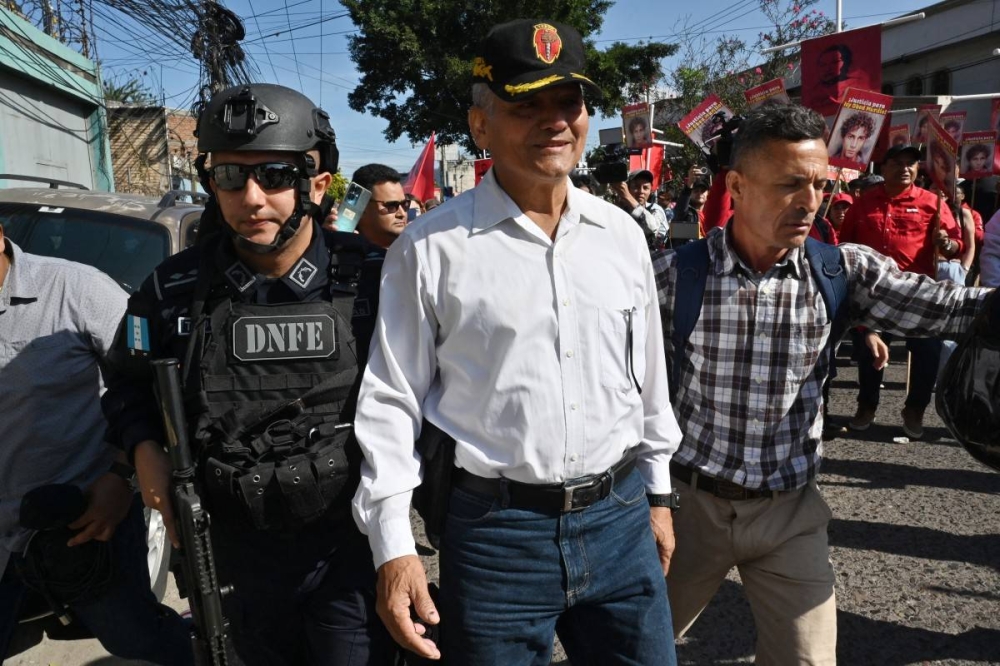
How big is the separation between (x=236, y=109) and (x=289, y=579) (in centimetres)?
112

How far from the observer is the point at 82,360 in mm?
2449

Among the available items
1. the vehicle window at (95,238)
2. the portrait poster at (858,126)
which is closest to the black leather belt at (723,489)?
the vehicle window at (95,238)

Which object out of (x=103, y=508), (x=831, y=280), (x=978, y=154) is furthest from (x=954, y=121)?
(x=103, y=508)

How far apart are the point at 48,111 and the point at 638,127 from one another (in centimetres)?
885

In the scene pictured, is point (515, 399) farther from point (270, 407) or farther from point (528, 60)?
point (528, 60)

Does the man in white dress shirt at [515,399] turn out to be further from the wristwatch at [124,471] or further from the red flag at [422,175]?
the red flag at [422,175]

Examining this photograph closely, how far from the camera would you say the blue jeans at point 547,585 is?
1.73 meters

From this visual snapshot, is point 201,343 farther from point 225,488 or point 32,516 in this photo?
point 32,516

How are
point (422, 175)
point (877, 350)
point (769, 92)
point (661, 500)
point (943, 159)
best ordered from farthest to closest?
1. point (422, 175)
2. point (769, 92)
3. point (943, 159)
4. point (877, 350)
5. point (661, 500)

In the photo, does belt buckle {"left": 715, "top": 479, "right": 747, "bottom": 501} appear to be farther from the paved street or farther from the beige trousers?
the paved street

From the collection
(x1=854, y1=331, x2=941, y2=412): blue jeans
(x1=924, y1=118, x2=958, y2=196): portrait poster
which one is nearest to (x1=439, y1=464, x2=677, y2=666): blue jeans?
(x1=854, y1=331, x2=941, y2=412): blue jeans

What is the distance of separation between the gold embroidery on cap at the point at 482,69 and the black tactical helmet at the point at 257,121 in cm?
46

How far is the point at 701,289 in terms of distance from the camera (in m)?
2.31

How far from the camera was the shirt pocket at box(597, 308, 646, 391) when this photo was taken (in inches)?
70.6
